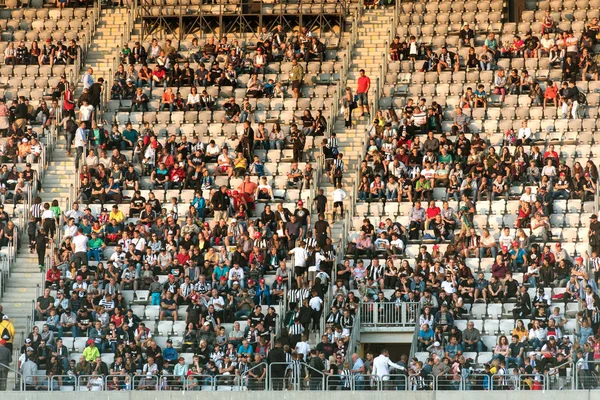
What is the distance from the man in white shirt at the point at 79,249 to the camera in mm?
35500

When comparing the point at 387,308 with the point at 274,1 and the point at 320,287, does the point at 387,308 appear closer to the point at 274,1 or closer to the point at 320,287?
the point at 320,287

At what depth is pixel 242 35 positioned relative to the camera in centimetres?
4478

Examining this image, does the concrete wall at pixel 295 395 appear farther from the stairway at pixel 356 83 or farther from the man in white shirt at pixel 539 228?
the stairway at pixel 356 83

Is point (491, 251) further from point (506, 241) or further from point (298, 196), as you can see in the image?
point (298, 196)

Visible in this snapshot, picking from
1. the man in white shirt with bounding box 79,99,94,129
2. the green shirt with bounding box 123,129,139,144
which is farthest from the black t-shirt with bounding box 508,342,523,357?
the man in white shirt with bounding box 79,99,94,129

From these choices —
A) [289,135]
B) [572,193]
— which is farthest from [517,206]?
[289,135]

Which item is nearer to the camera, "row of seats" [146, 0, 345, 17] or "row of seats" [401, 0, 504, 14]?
"row of seats" [401, 0, 504, 14]

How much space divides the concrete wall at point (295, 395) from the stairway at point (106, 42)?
15.3m

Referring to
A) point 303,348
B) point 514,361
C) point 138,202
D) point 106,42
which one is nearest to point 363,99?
point 138,202

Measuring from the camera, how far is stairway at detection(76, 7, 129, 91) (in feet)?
146

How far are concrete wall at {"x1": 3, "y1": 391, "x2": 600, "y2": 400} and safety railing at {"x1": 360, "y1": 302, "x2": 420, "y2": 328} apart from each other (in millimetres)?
4046


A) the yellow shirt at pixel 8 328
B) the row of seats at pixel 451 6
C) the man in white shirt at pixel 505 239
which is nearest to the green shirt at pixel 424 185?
the man in white shirt at pixel 505 239

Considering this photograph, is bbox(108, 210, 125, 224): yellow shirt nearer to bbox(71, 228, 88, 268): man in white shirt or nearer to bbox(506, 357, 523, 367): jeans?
bbox(71, 228, 88, 268): man in white shirt

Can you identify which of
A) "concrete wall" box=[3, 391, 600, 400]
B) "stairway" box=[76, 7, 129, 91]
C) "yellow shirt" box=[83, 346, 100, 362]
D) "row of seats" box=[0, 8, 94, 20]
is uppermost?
"row of seats" box=[0, 8, 94, 20]
